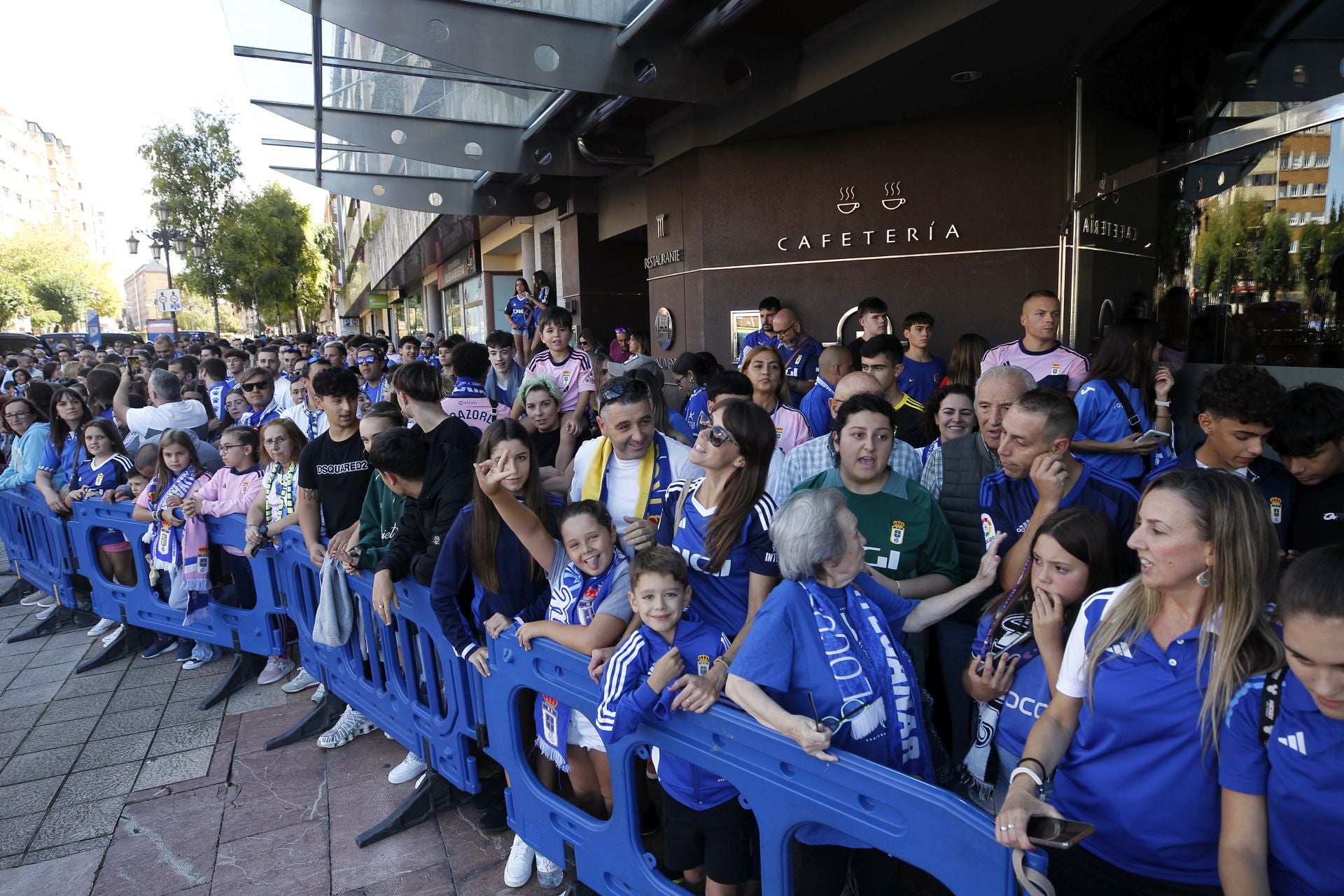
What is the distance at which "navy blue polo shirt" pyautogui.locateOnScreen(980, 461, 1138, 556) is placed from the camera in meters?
2.59

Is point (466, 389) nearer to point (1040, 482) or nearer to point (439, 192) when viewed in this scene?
point (1040, 482)

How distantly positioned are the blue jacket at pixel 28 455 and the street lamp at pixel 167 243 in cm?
2131

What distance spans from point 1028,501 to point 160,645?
6.40m

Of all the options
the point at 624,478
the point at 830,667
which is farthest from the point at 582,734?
the point at 830,667

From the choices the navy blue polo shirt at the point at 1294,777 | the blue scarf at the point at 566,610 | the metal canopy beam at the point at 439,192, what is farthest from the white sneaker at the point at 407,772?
the metal canopy beam at the point at 439,192

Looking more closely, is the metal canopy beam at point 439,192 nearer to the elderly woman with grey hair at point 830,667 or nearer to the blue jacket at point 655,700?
the blue jacket at point 655,700

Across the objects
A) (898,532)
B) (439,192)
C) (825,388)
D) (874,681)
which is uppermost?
(439,192)

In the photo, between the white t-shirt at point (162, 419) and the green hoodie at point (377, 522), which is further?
the white t-shirt at point (162, 419)

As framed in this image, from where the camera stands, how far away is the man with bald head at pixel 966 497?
291cm

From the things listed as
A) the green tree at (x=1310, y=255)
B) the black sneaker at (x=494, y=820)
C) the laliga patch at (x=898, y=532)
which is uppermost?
the green tree at (x=1310, y=255)

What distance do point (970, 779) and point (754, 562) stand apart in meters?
1.00

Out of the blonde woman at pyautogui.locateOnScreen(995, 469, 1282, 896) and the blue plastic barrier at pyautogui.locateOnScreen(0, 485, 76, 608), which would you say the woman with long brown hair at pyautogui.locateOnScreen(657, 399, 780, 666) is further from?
the blue plastic barrier at pyautogui.locateOnScreen(0, 485, 76, 608)

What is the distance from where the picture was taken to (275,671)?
5.32m

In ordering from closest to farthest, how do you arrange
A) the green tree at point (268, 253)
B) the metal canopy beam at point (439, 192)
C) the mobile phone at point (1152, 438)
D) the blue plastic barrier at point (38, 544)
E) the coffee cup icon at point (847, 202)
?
the mobile phone at point (1152, 438)
the blue plastic barrier at point (38, 544)
the coffee cup icon at point (847, 202)
the metal canopy beam at point (439, 192)
the green tree at point (268, 253)
